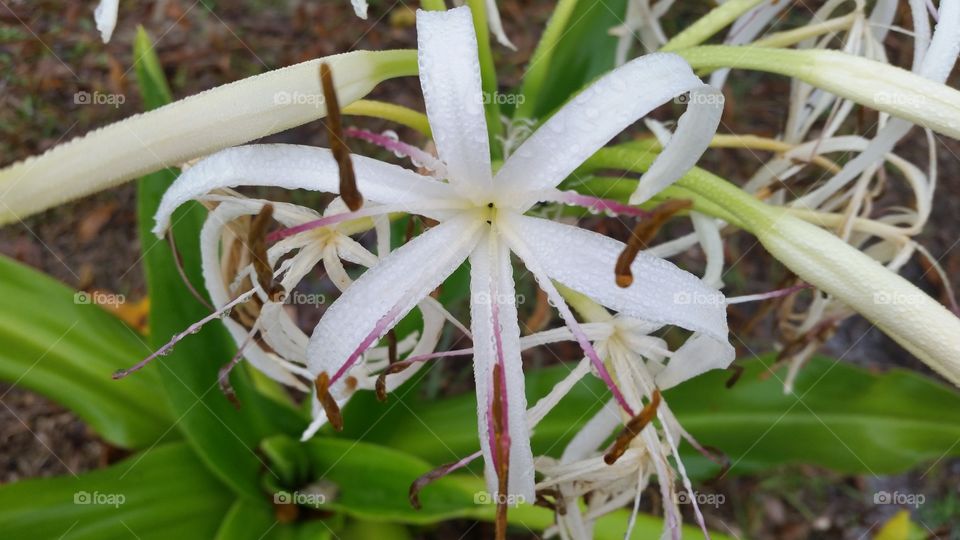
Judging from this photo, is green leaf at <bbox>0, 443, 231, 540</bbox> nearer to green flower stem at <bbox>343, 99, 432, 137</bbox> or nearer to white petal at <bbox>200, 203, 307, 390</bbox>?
white petal at <bbox>200, 203, 307, 390</bbox>

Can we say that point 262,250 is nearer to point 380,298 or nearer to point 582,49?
point 380,298

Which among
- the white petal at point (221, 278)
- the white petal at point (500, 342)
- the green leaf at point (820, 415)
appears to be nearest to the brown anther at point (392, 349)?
the white petal at point (221, 278)

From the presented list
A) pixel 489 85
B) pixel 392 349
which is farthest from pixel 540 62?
pixel 392 349

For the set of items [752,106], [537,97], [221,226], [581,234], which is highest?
[752,106]

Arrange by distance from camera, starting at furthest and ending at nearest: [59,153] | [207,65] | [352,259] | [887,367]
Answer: [207,65]
[887,367]
[352,259]
[59,153]

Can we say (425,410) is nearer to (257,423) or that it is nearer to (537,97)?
(257,423)

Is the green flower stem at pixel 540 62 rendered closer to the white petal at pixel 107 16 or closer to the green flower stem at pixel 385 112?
the green flower stem at pixel 385 112

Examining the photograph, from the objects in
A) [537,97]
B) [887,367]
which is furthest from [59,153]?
[887,367]
